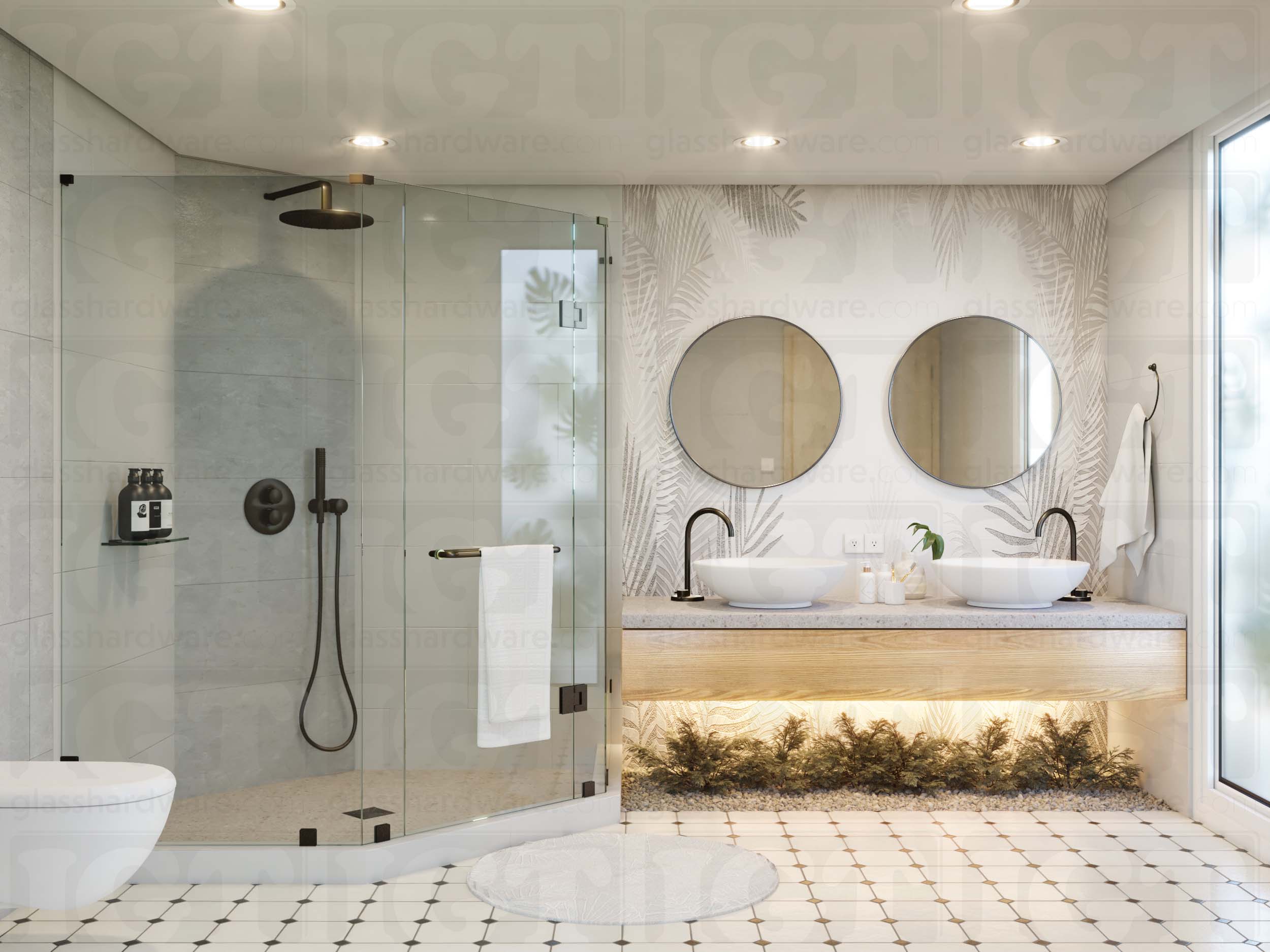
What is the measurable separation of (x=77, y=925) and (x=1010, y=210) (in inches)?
157

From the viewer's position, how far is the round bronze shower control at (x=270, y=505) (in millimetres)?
3129

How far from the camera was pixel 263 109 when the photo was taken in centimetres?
327

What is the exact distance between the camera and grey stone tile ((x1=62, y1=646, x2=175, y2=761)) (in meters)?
3.04

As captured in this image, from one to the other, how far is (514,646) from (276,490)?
0.88m

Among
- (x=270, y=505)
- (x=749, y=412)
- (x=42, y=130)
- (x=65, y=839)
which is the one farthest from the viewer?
(x=749, y=412)

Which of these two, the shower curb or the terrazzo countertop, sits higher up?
the terrazzo countertop

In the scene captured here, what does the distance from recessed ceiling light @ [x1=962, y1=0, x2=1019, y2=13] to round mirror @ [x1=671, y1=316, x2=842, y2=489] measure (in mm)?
1647

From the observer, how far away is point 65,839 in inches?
89.2

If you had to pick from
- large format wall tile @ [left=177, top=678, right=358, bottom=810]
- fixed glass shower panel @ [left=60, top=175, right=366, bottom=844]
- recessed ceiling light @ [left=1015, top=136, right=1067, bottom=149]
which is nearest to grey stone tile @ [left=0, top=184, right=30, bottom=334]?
fixed glass shower panel @ [left=60, top=175, right=366, bottom=844]

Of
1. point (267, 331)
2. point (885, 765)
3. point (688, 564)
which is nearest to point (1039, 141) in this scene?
point (688, 564)

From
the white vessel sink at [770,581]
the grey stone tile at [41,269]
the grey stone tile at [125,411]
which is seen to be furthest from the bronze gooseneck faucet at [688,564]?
the grey stone tile at [41,269]

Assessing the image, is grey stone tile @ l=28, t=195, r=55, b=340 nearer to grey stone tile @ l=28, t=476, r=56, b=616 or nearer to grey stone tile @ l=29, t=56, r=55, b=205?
grey stone tile @ l=29, t=56, r=55, b=205

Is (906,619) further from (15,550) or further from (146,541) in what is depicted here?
(15,550)

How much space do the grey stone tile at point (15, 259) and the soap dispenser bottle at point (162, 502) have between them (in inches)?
21.1
